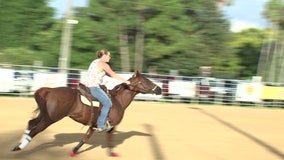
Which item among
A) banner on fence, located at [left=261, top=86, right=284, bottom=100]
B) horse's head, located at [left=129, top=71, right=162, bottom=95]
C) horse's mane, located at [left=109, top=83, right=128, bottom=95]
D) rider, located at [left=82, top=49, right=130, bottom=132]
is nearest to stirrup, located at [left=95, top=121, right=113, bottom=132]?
rider, located at [left=82, top=49, right=130, bottom=132]

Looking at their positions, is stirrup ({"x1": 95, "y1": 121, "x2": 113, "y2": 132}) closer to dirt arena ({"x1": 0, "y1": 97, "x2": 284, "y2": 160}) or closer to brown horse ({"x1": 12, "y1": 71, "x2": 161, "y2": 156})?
brown horse ({"x1": 12, "y1": 71, "x2": 161, "y2": 156})

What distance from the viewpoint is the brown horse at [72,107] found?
7.23m

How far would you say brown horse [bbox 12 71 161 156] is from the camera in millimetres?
7230

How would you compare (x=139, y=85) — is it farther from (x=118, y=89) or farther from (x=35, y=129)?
(x=35, y=129)

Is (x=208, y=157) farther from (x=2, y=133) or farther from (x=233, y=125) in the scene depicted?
(x=233, y=125)

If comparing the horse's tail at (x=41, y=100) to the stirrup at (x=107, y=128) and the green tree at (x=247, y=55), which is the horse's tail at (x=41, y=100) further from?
the green tree at (x=247, y=55)

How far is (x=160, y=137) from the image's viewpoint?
1080 cm

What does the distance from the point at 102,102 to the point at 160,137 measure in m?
3.47

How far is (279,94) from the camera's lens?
2198 cm

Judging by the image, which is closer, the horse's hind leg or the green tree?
the horse's hind leg

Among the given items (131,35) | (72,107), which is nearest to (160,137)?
(72,107)

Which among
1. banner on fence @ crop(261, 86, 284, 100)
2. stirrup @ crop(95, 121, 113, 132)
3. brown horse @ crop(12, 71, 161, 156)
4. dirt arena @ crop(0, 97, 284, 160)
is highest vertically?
brown horse @ crop(12, 71, 161, 156)

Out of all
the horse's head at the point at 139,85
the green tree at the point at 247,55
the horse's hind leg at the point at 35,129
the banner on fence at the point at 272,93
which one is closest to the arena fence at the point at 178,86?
the banner on fence at the point at 272,93

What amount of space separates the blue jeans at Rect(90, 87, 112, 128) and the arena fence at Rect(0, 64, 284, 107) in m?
10.1
